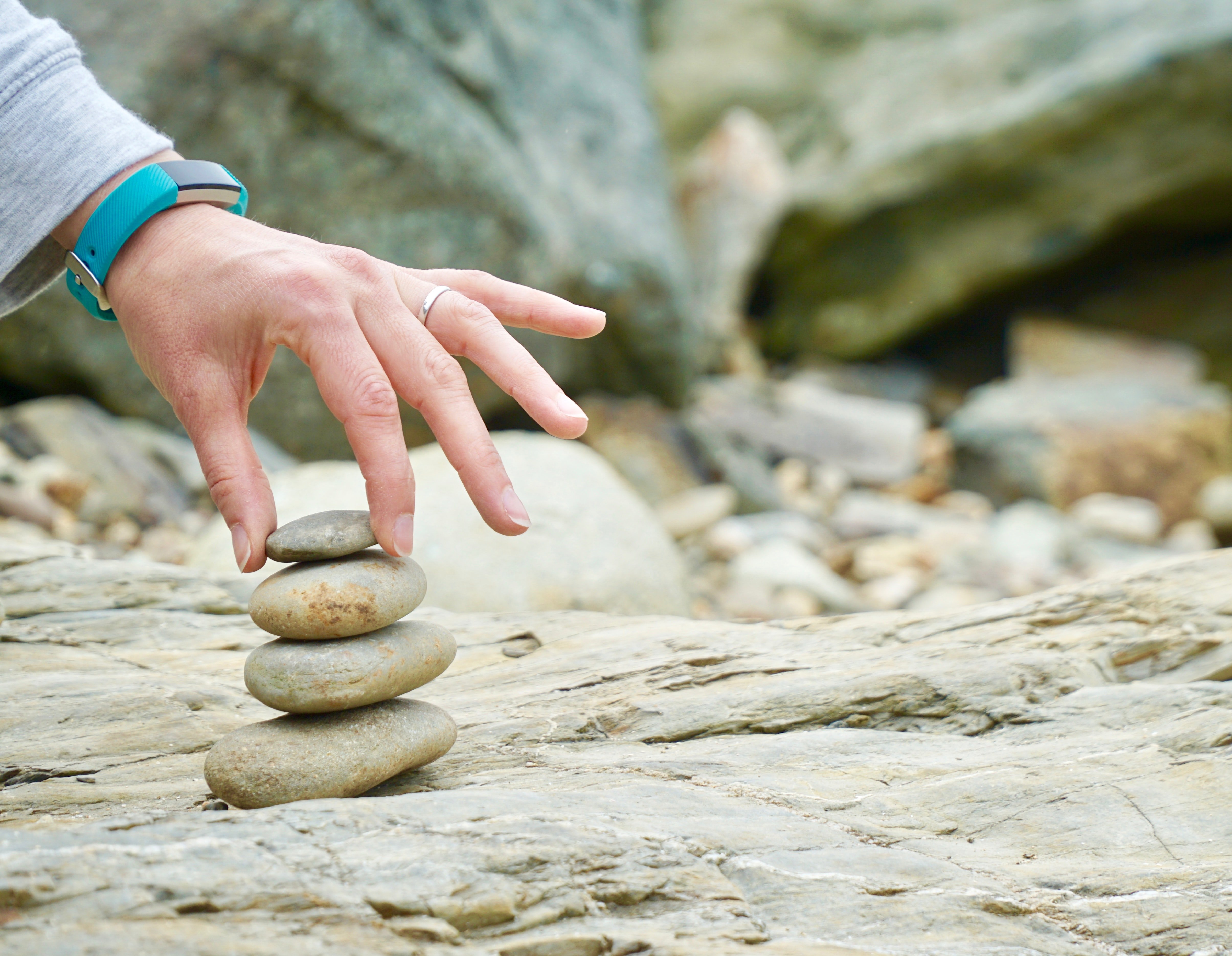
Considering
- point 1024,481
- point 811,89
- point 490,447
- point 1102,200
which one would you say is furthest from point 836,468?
point 490,447

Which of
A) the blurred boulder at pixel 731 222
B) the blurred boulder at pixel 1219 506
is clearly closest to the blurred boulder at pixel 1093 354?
the blurred boulder at pixel 1219 506

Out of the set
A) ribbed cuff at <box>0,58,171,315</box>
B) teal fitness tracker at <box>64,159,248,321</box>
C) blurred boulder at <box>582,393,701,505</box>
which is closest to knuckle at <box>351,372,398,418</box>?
teal fitness tracker at <box>64,159,248,321</box>

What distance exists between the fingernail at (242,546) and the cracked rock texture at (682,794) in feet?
1.45

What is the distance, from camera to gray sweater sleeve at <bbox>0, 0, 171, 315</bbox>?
1931mm

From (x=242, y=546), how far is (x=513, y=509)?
492 mm

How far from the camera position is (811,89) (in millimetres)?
12078

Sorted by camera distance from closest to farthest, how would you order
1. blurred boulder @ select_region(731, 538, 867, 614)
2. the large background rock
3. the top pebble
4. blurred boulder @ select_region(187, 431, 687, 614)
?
the top pebble → blurred boulder @ select_region(187, 431, 687, 614) → the large background rock → blurred boulder @ select_region(731, 538, 867, 614)

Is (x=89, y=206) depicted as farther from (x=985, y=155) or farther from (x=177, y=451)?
(x=985, y=155)

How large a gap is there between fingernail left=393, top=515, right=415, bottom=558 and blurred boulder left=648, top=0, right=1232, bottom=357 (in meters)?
9.02

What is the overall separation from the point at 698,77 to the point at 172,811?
12.1 meters

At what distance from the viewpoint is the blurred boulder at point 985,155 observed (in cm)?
902

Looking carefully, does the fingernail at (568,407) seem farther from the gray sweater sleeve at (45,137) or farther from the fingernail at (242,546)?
the gray sweater sleeve at (45,137)

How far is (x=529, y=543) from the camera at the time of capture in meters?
4.08

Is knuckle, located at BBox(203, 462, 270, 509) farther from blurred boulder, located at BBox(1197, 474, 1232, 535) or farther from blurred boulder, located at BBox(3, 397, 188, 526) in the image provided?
blurred boulder, located at BBox(1197, 474, 1232, 535)
